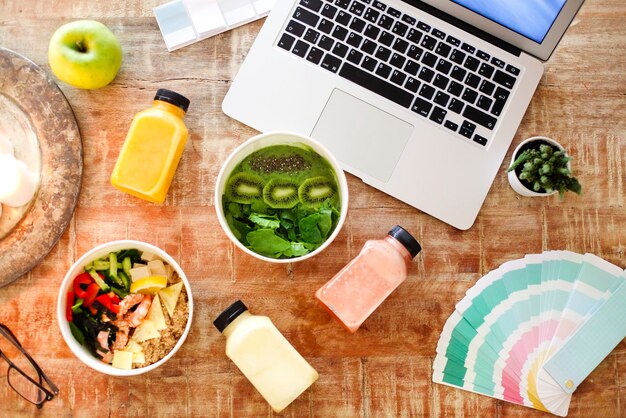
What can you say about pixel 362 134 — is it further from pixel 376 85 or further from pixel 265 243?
pixel 265 243

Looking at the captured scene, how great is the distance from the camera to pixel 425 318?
110cm

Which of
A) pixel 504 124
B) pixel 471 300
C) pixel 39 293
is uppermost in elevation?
pixel 504 124

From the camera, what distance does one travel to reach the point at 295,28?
1.09 m

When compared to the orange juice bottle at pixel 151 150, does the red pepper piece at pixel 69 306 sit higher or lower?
lower

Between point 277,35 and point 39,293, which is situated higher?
point 277,35

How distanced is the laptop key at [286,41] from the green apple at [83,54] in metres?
0.29

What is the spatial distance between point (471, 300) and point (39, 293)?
0.76 m

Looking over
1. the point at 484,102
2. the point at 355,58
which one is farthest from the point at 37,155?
the point at 484,102

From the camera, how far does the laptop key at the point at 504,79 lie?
1091 mm

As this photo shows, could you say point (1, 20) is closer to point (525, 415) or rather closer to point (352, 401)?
point (352, 401)

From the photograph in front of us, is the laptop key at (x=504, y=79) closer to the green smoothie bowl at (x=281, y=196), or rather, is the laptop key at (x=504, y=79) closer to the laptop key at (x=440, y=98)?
the laptop key at (x=440, y=98)

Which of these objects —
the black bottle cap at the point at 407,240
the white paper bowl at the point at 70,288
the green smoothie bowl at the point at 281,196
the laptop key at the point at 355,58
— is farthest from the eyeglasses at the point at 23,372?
the laptop key at the point at 355,58

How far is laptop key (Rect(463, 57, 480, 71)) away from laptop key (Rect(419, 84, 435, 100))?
2.9 inches

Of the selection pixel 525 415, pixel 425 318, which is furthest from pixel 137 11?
pixel 525 415
